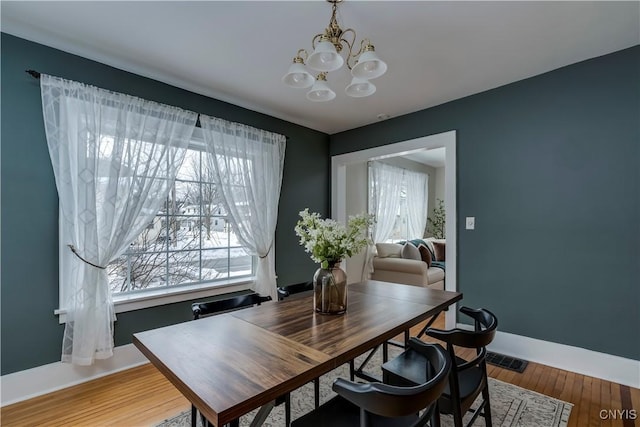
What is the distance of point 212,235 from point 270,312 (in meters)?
1.73

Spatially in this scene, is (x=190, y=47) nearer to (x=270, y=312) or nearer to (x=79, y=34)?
(x=79, y=34)

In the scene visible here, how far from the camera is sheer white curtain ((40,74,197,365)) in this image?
2.20m

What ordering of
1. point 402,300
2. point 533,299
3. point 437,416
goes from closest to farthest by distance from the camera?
1. point 437,416
2. point 402,300
3. point 533,299

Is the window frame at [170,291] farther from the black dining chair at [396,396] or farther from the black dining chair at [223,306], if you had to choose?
the black dining chair at [396,396]

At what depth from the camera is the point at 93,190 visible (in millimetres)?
2291

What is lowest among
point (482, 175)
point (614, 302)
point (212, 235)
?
point (614, 302)

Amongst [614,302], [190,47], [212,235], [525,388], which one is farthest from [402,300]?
[190,47]

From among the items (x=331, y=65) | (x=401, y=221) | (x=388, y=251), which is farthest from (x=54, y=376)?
(x=401, y=221)

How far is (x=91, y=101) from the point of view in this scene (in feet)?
7.59

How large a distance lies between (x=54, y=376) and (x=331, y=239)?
235 centimetres

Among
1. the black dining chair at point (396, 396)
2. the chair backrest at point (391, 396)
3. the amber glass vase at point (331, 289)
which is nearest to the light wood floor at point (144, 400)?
the amber glass vase at point (331, 289)

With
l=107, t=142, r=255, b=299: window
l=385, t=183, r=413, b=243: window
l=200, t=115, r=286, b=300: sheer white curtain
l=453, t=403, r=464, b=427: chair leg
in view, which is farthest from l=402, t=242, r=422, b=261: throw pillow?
l=453, t=403, r=464, b=427: chair leg

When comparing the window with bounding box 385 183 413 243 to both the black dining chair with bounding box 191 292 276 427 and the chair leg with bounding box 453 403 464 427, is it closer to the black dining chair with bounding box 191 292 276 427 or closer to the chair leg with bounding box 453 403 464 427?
the black dining chair with bounding box 191 292 276 427

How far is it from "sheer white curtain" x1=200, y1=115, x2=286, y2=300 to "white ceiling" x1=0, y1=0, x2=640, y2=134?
1.63 feet
